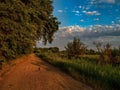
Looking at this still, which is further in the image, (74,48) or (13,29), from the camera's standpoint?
(74,48)

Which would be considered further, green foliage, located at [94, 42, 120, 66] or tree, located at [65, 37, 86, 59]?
tree, located at [65, 37, 86, 59]

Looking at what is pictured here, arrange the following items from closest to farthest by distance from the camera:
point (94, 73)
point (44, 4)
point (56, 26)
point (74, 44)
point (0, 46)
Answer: point (94, 73), point (0, 46), point (44, 4), point (56, 26), point (74, 44)

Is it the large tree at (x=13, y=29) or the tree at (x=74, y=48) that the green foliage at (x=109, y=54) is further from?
the tree at (x=74, y=48)

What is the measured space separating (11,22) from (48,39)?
2762cm

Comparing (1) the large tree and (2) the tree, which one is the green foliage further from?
(2) the tree

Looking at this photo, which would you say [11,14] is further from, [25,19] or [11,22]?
[25,19]

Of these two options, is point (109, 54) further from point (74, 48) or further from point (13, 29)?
point (74, 48)

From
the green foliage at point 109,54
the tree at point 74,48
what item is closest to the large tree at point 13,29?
the green foliage at point 109,54

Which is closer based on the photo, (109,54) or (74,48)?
(109,54)

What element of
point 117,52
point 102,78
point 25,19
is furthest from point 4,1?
point 117,52

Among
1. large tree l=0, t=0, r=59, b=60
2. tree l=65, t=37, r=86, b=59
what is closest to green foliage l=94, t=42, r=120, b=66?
large tree l=0, t=0, r=59, b=60

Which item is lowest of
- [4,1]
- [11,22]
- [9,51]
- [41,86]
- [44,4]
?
[41,86]

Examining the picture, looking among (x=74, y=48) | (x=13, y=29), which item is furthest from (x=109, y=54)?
(x=74, y=48)

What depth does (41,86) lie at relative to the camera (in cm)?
1363
